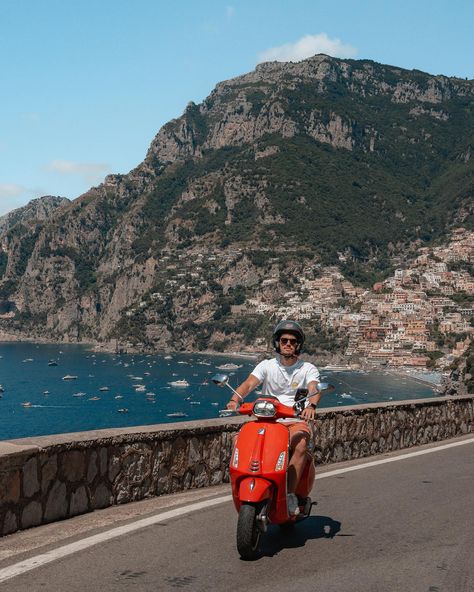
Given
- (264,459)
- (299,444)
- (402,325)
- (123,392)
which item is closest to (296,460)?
(299,444)

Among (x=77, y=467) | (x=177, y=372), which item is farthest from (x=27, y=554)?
(x=177, y=372)

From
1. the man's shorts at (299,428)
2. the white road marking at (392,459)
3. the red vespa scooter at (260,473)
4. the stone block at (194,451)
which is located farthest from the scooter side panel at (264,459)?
the white road marking at (392,459)

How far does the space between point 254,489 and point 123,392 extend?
123m

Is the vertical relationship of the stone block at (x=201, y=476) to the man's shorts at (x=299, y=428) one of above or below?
below

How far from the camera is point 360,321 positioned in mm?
184500

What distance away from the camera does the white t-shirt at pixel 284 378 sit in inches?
255

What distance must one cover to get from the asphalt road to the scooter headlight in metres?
0.88

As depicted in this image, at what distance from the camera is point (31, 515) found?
634 centimetres

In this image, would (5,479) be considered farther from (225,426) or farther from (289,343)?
(225,426)

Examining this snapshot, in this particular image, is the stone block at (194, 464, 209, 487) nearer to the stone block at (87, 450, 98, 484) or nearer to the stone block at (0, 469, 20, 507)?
the stone block at (87, 450, 98, 484)

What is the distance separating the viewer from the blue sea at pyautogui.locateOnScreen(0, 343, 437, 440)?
316 ft

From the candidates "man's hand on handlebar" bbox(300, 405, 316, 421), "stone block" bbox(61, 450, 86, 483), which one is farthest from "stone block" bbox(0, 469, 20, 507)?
"man's hand on handlebar" bbox(300, 405, 316, 421)

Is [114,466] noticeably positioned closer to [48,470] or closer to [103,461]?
[103,461]

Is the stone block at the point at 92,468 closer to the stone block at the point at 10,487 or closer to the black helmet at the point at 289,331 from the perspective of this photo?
the stone block at the point at 10,487
